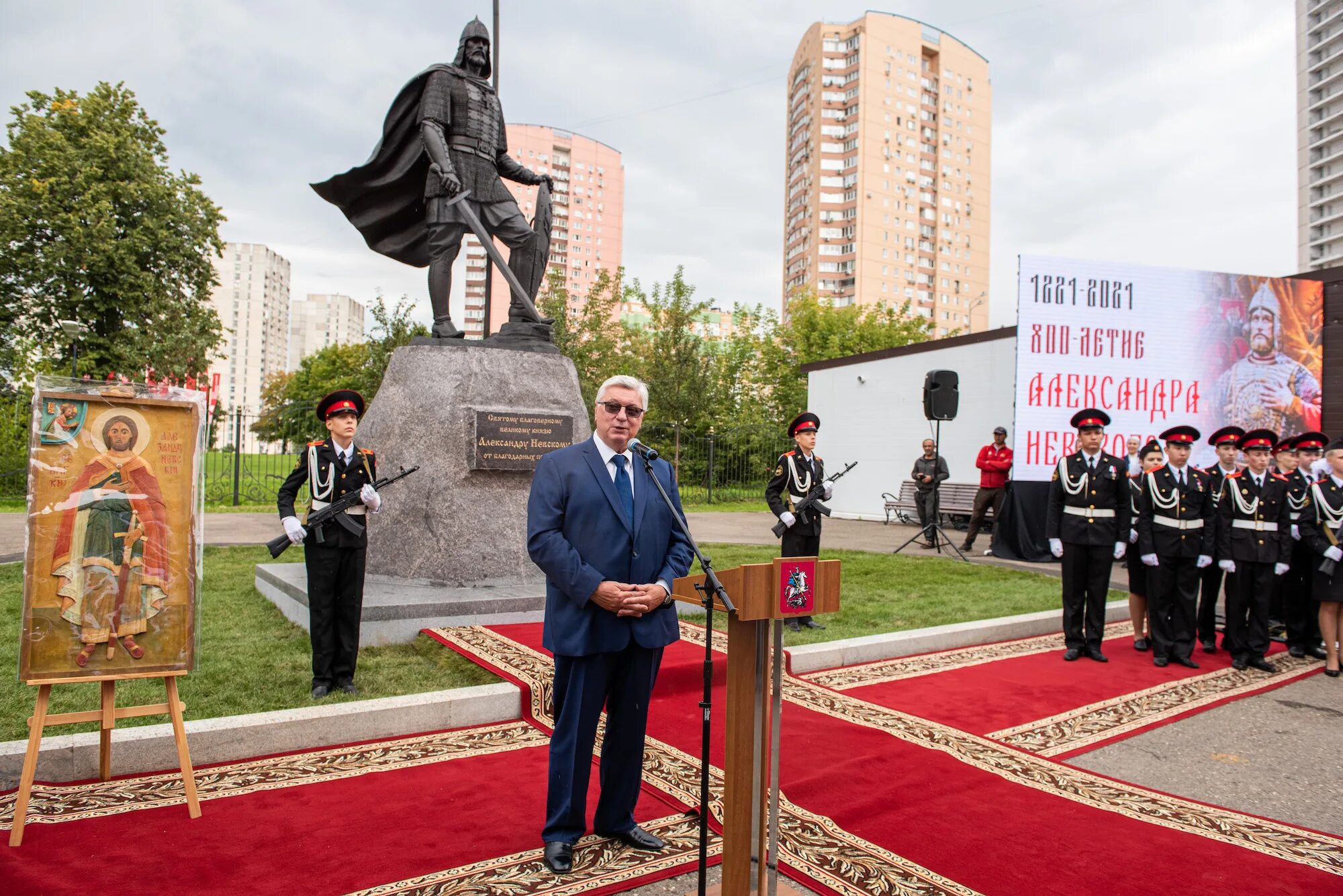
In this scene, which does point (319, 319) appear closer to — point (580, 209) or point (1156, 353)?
point (580, 209)

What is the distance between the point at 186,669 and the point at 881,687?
4.05 metres

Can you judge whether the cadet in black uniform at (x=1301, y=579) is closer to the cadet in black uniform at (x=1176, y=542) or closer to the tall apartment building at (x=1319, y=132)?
the cadet in black uniform at (x=1176, y=542)

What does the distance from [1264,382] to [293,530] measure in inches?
548

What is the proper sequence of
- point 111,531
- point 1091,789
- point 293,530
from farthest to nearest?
point 293,530, point 1091,789, point 111,531

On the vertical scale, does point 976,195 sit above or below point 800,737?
above

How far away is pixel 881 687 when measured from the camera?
17.7 feet

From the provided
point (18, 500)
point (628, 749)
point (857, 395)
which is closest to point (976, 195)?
point (857, 395)

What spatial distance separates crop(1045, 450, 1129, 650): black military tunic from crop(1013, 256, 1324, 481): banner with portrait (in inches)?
204

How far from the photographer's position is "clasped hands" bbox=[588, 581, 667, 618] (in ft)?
9.14

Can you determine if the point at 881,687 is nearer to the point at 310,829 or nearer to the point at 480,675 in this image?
the point at 480,675

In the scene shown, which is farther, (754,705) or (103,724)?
(103,724)

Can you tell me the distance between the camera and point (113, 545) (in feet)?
10.5

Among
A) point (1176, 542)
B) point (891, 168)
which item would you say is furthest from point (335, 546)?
point (891, 168)

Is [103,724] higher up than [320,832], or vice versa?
[103,724]
